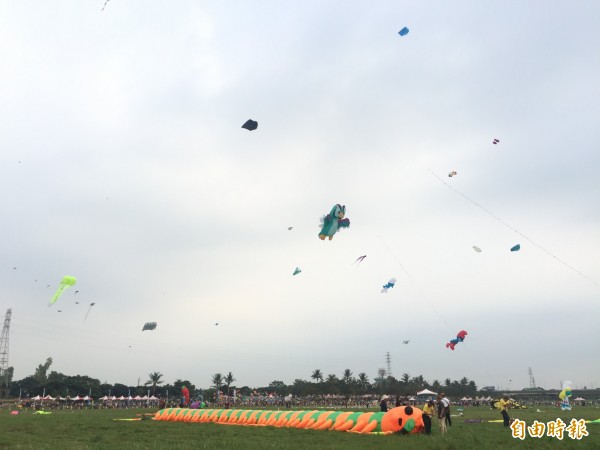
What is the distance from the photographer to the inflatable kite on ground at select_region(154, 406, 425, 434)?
18.1m

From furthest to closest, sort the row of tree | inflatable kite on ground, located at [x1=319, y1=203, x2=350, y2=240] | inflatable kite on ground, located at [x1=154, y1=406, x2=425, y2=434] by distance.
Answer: the row of tree < inflatable kite on ground, located at [x1=319, y1=203, x2=350, y2=240] < inflatable kite on ground, located at [x1=154, y1=406, x2=425, y2=434]

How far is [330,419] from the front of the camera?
20.7m

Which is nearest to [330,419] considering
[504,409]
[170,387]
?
[504,409]

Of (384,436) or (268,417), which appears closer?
(384,436)

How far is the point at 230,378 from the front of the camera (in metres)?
122

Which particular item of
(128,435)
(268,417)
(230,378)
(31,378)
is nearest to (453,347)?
(268,417)

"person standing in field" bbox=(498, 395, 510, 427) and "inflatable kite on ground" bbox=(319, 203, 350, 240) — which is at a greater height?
"inflatable kite on ground" bbox=(319, 203, 350, 240)

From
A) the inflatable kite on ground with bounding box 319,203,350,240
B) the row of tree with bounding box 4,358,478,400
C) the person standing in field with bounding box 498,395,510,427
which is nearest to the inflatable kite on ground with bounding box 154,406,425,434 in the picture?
the person standing in field with bounding box 498,395,510,427

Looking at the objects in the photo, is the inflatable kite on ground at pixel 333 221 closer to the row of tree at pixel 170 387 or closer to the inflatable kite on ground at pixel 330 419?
the inflatable kite on ground at pixel 330 419

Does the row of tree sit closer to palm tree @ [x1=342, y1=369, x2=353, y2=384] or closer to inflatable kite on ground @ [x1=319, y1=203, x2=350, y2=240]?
palm tree @ [x1=342, y1=369, x2=353, y2=384]

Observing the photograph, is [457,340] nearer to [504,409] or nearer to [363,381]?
[504,409]

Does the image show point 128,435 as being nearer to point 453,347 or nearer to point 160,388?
point 453,347

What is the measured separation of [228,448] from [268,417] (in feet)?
36.6

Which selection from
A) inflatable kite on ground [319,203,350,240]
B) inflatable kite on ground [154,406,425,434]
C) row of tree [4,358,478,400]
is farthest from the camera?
row of tree [4,358,478,400]
